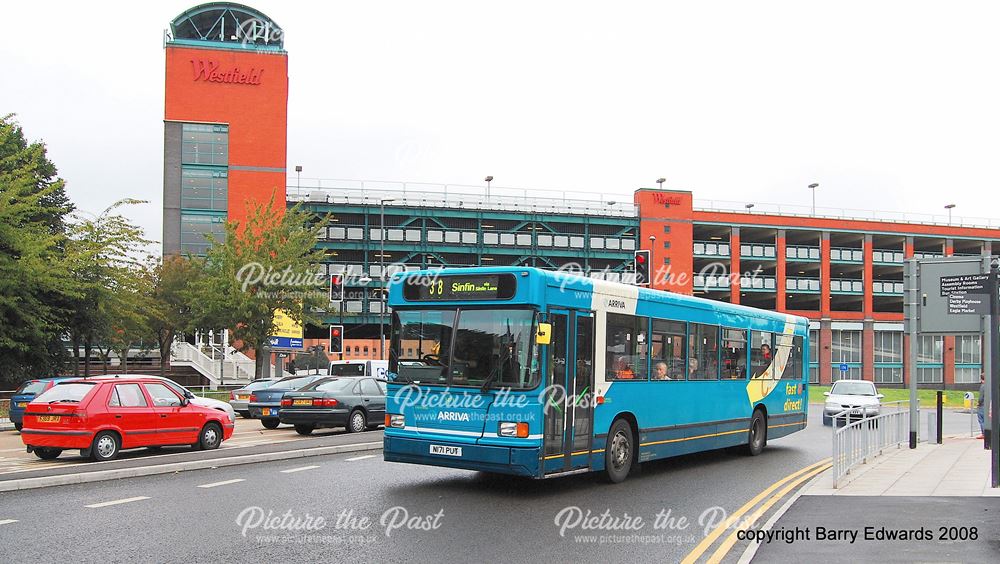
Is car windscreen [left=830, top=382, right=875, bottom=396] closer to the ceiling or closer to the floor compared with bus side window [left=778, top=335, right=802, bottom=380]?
closer to the floor

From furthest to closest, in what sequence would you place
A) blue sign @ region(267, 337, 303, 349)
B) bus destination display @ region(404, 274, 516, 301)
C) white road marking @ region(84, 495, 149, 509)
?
blue sign @ region(267, 337, 303, 349) → bus destination display @ region(404, 274, 516, 301) → white road marking @ region(84, 495, 149, 509)

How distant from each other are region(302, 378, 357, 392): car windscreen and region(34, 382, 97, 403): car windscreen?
266 inches

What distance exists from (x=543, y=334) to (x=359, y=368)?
21400 millimetres

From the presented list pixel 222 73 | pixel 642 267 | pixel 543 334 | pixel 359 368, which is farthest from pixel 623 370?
pixel 222 73

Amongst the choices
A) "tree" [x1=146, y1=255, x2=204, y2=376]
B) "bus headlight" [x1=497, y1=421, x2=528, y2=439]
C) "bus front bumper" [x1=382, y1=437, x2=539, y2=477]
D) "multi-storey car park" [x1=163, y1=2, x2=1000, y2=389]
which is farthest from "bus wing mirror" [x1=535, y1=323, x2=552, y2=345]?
"multi-storey car park" [x1=163, y1=2, x2=1000, y2=389]

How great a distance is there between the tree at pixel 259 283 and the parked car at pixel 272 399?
51.8ft

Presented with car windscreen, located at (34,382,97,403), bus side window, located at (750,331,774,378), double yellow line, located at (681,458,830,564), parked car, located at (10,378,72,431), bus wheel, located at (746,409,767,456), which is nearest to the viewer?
double yellow line, located at (681,458,830,564)

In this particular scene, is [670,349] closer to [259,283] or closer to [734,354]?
[734,354]

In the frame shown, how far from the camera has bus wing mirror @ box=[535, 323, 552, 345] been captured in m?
11.2

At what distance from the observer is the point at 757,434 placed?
17.7m

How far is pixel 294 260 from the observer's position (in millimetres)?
41688

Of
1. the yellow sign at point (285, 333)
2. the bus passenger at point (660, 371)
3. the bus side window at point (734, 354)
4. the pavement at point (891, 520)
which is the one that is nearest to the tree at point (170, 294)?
the yellow sign at point (285, 333)

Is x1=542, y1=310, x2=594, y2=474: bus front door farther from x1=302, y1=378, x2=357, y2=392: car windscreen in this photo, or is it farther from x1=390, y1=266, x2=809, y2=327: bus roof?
x1=302, y1=378, x2=357, y2=392: car windscreen

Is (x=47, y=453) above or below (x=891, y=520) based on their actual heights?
below
